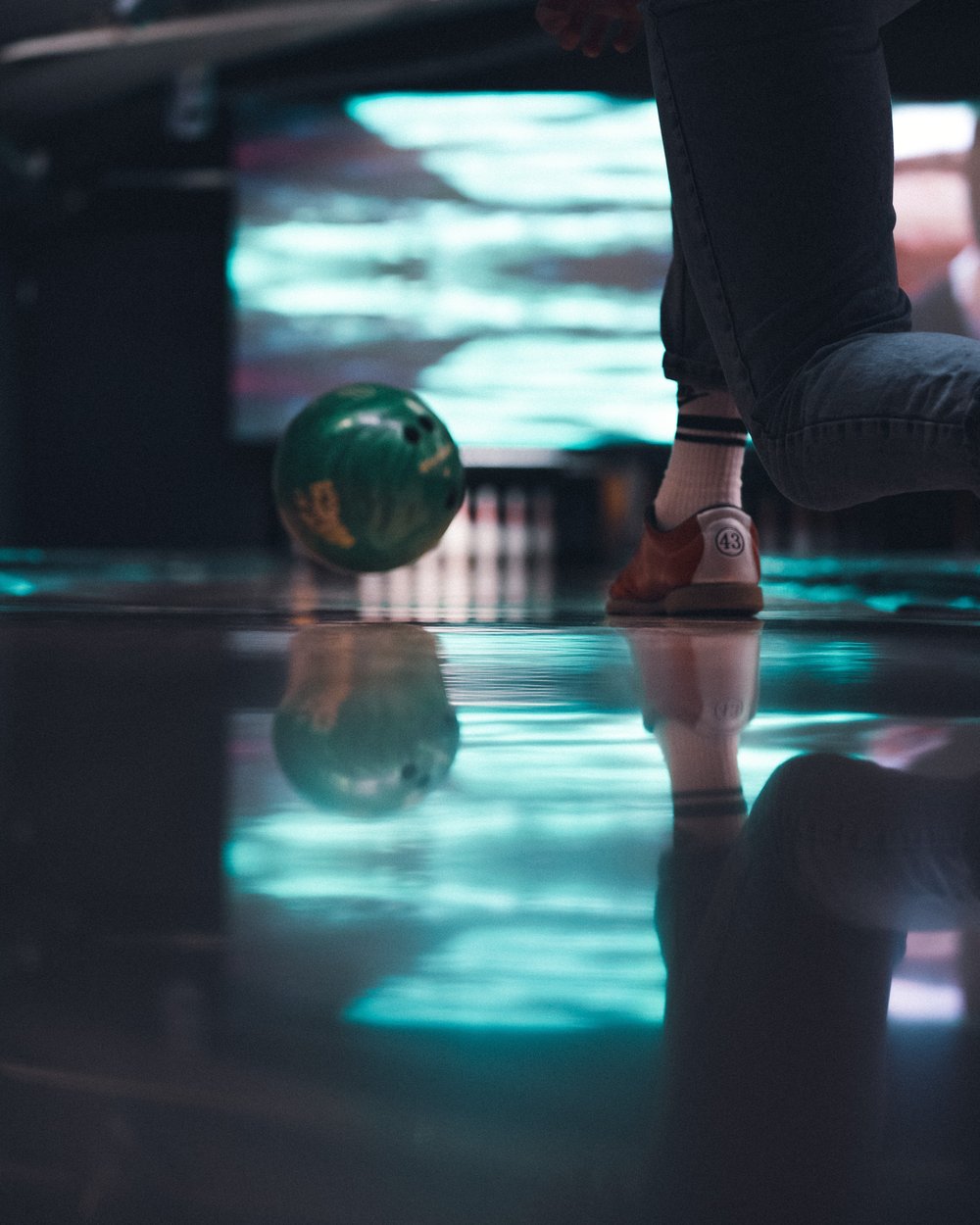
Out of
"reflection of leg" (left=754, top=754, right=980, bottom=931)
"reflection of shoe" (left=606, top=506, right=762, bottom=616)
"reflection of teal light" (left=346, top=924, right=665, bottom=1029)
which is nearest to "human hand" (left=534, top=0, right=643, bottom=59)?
"reflection of shoe" (left=606, top=506, right=762, bottom=616)

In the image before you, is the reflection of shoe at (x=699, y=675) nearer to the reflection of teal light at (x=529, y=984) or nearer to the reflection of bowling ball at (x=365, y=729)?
the reflection of bowling ball at (x=365, y=729)

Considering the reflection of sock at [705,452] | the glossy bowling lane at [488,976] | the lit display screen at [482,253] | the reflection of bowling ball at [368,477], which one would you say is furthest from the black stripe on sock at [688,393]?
the lit display screen at [482,253]

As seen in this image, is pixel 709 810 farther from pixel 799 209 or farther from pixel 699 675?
pixel 799 209

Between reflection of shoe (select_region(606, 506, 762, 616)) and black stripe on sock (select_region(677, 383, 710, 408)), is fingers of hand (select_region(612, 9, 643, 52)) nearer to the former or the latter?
black stripe on sock (select_region(677, 383, 710, 408))

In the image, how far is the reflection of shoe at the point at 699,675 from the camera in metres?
0.58

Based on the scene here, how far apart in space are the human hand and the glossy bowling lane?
98 cm

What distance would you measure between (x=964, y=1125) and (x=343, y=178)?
274 inches

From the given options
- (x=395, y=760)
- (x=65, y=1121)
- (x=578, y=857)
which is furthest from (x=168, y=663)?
(x=65, y=1121)

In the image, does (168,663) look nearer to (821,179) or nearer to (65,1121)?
(821,179)

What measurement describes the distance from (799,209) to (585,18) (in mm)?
528

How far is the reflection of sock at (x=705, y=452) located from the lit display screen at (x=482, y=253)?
5080mm

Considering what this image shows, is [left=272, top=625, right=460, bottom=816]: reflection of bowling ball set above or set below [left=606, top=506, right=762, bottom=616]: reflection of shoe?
below

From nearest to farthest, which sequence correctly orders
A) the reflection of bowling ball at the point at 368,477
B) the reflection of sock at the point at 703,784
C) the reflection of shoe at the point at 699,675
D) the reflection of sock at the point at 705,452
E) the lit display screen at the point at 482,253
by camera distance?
the reflection of sock at the point at 703,784 → the reflection of shoe at the point at 699,675 → the reflection of sock at the point at 705,452 → the reflection of bowling ball at the point at 368,477 → the lit display screen at the point at 482,253

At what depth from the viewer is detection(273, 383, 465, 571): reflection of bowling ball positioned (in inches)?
85.2
